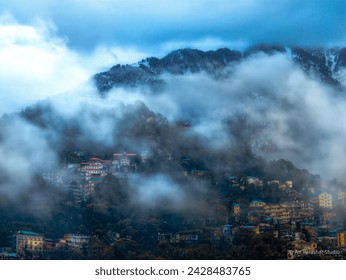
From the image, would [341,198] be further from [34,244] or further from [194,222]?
[34,244]

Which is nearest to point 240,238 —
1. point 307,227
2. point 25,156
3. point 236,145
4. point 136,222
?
point 307,227

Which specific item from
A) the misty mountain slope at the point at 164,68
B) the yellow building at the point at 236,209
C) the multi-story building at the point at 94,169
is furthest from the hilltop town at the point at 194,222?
the misty mountain slope at the point at 164,68

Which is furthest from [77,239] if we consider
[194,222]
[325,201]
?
[325,201]

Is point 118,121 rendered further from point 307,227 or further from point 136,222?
point 307,227

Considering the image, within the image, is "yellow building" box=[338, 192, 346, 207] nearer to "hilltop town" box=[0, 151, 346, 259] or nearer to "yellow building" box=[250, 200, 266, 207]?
"hilltop town" box=[0, 151, 346, 259]

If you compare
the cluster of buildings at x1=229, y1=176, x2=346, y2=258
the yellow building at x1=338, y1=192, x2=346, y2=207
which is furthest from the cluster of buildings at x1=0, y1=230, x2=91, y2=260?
the yellow building at x1=338, y1=192, x2=346, y2=207

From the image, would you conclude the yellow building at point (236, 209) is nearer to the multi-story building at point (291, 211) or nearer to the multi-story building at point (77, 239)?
the multi-story building at point (291, 211)
